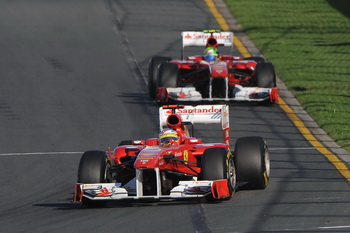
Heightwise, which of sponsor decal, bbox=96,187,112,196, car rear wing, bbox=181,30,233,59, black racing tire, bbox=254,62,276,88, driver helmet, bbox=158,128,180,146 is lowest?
sponsor decal, bbox=96,187,112,196

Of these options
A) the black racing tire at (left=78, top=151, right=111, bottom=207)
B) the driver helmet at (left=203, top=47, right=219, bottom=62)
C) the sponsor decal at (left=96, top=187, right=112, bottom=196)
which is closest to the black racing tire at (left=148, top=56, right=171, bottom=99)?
the driver helmet at (left=203, top=47, right=219, bottom=62)

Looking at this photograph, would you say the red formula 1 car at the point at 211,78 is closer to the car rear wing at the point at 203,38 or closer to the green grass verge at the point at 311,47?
the car rear wing at the point at 203,38

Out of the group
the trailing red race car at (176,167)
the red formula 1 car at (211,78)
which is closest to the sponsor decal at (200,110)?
the trailing red race car at (176,167)

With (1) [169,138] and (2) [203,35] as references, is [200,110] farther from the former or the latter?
(2) [203,35]

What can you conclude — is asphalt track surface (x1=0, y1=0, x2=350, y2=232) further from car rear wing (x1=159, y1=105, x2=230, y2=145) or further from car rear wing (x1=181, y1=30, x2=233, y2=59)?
car rear wing (x1=181, y1=30, x2=233, y2=59)

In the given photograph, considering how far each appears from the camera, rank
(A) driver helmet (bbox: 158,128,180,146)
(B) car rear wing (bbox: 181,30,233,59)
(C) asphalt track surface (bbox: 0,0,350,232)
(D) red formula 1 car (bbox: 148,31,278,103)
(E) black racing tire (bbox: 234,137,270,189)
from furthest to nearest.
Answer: (B) car rear wing (bbox: 181,30,233,59)
(D) red formula 1 car (bbox: 148,31,278,103)
(A) driver helmet (bbox: 158,128,180,146)
(E) black racing tire (bbox: 234,137,270,189)
(C) asphalt track surface (bbox: 0,0,350,232)

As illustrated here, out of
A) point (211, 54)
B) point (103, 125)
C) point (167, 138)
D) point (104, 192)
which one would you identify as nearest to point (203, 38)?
point (211, 54)

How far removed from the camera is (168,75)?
22.1 m

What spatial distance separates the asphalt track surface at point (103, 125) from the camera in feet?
40.8

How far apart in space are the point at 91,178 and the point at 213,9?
2056 centimetres

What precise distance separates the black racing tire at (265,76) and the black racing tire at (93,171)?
8.62m

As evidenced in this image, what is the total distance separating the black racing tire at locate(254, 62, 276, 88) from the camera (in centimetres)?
2189

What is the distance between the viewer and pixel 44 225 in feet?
41.0

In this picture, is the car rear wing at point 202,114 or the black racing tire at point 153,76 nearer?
the car rear wing at point 202,114
